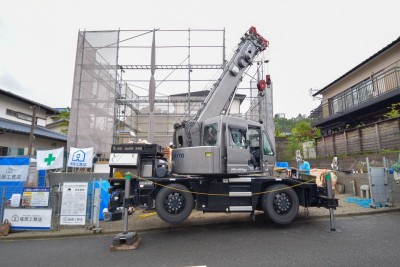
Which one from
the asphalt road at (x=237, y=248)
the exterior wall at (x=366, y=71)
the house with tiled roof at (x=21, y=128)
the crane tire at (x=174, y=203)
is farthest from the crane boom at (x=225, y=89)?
the house with tiled roof at (x=21, y=128)

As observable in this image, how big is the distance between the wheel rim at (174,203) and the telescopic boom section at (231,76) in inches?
99.2

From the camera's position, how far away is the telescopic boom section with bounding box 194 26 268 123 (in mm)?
8033

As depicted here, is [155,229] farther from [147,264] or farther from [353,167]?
[353,167]

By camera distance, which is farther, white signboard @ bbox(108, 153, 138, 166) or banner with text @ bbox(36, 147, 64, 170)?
banner with text @ bbox(36, 147, 64, 170)

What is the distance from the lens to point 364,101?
14.5 meters

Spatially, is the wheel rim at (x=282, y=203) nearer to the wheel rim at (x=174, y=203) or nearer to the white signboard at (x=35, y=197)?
the wheel rim at (x=174, y=203)

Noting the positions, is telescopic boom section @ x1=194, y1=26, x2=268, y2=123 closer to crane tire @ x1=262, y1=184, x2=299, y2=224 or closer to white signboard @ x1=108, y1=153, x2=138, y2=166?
white signboard @ x1=108, y1=153, x2=138, y2=166

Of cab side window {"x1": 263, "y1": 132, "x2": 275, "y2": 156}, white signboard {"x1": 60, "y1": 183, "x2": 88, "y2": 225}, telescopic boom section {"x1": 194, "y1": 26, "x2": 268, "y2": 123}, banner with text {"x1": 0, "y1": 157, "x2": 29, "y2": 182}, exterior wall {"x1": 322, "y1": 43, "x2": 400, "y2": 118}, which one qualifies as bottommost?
white signboard {"x1": 60, "y1": 183, "x2": 88, "y2": 225}

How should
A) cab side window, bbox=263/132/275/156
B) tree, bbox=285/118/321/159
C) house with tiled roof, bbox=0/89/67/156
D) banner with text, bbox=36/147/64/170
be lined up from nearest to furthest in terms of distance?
cab side window, bbox=263/132/275/156 < banner with text, bbox=36/147/64/170 < house with tiled roof, bbox=0/89/67/156 < tree, bbox=285/118/321/159

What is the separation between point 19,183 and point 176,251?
626 centimetres

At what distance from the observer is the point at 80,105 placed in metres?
11.6

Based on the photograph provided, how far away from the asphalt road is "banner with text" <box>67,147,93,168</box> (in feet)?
13.5

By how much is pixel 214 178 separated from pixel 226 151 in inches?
38.5

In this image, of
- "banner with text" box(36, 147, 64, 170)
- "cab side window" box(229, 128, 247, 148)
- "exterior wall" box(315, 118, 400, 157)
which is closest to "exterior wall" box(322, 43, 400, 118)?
"exterior wall" box(315, 118, 400, 157)
